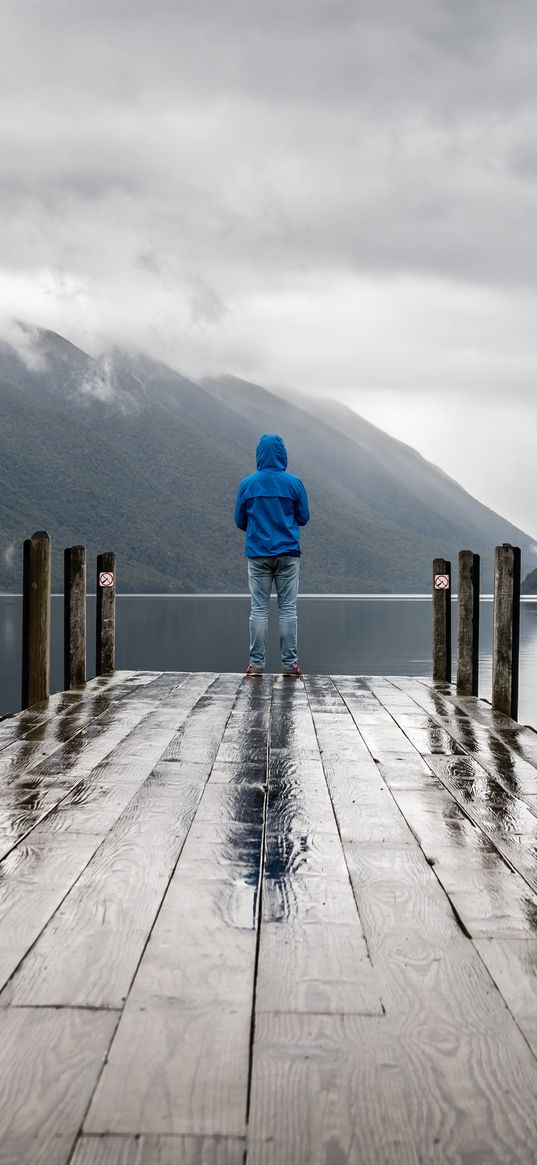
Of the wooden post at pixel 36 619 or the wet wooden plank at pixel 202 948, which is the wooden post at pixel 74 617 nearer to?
the wooden post at pixel 36 619

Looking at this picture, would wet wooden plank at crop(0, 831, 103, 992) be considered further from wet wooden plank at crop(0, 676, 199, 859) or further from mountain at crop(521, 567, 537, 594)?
mountain at crop(521, 567, 537, 594)

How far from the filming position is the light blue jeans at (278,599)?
8.20 m

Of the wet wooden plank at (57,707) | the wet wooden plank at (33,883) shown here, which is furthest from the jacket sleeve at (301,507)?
the wet wooden plank at (33,883)

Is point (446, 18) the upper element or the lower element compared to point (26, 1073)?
upper

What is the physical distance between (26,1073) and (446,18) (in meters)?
16.5

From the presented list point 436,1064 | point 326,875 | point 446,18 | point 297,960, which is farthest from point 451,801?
point 446,18

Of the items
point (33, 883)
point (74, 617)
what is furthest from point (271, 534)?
point (33, 883)

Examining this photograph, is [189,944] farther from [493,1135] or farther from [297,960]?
[493,1135]

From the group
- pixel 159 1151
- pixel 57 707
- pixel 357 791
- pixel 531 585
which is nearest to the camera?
pixel 159 1151

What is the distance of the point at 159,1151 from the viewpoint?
1396 millimetres

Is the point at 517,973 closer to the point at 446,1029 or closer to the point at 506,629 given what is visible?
the point at 446,1029

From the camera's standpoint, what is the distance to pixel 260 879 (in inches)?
104

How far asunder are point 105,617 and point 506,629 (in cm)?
370

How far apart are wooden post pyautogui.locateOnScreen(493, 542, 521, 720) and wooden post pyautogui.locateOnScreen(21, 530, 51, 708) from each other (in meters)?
3.08
